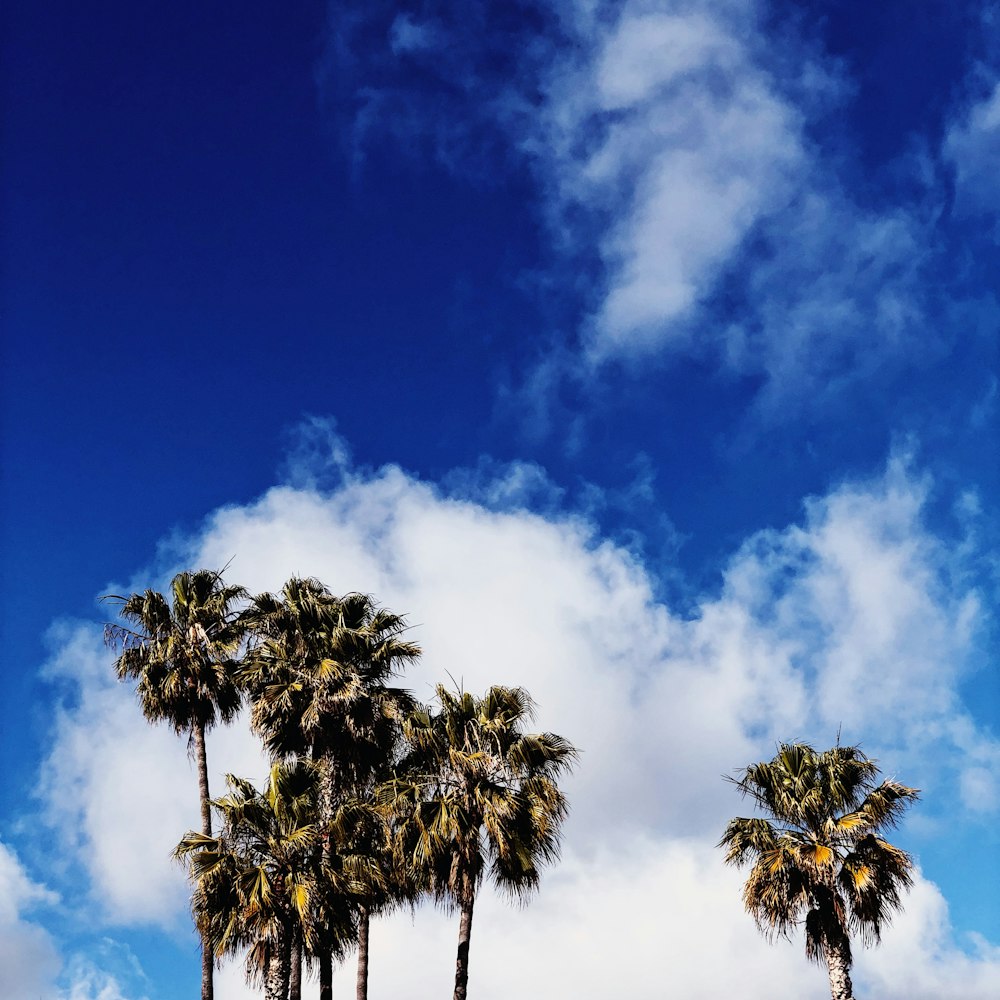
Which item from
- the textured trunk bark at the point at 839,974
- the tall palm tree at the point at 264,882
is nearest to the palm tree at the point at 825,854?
the textured trunk bark at the point at 839,974

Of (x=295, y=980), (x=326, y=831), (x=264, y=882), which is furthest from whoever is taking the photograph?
(x=295, y=980)

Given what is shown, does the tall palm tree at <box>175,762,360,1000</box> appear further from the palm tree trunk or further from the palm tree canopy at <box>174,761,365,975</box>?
the palm tree trunk

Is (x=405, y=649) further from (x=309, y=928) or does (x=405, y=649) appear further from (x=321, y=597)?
(x=309, y=928)

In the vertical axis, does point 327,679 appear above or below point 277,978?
above

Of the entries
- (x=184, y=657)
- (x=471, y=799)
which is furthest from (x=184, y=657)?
(x=471, y=799)

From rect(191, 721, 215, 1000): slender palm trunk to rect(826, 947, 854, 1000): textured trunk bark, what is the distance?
56.5 ft

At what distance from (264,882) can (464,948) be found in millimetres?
6376

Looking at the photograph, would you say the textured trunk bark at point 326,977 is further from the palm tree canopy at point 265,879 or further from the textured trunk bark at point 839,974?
the textured trunk bark at point 839,974

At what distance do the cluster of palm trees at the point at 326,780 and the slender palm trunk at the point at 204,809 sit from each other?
52mm

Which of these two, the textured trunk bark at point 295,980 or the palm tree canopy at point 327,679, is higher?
the palm tree canopy at point 327,679

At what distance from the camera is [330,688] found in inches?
1198

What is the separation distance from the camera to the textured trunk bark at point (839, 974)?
2836cm

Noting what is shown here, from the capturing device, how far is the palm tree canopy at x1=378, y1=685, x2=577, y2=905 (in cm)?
2727

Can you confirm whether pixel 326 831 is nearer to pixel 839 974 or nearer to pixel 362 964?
pixel 362 964
